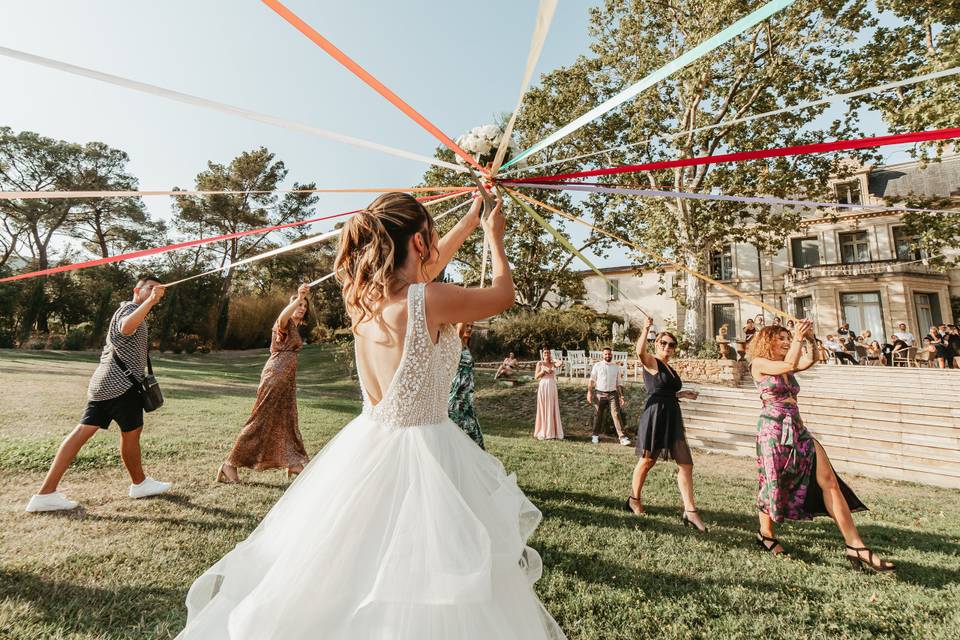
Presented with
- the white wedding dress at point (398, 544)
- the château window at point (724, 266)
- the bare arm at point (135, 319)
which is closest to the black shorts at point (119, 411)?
the bare arm at point (135, 319)

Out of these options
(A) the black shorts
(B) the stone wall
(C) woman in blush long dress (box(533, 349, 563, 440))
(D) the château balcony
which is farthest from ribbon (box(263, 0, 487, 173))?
(D) the château balcony

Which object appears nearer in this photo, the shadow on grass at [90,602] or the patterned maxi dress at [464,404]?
the shadow on grass at [90,602]

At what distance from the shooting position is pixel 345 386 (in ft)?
61.2

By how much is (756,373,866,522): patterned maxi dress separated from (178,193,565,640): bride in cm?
299

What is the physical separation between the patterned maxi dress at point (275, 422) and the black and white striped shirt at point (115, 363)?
1191 mm

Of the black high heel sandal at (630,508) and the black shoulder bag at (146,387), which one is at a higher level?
the black shoulder bag at (146,387)

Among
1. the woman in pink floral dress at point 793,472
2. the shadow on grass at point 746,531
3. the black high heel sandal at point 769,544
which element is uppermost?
the woman in pink floral dress at point 793,472

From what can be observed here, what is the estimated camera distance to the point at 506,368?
516 inches

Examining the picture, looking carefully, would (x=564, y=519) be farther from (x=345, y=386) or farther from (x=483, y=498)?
(x=345, y=386)

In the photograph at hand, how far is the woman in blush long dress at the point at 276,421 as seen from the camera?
5.09 metres

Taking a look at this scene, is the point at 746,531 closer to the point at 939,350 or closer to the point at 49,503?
the point at 49,503

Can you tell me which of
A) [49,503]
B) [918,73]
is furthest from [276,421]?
[918,73]

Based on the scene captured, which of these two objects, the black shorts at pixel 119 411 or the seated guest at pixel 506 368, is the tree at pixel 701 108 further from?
the black shorts at pixel 119 411

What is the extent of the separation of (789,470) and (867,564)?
87 cm
